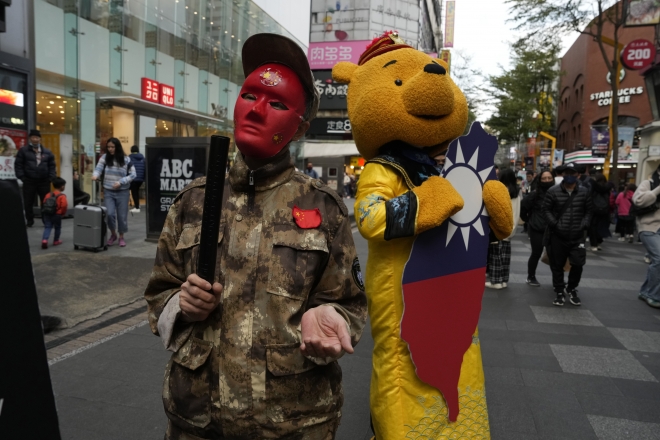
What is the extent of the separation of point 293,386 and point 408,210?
97 cm

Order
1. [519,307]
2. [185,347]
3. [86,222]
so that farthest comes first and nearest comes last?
1. [86,222]
2. [519,307]
3. [185,347]

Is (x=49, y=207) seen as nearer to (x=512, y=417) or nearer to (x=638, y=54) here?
(x=512, y=417)

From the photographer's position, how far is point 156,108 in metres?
16.6

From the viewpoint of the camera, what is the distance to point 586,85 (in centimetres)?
3706

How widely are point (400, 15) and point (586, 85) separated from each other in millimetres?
16693

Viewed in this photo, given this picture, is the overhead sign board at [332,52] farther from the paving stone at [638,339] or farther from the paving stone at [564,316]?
the paving stone at [638,339]

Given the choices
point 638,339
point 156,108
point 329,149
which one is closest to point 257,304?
point 638,339

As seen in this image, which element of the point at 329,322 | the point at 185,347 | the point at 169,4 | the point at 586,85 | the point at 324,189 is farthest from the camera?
the point at 586,85

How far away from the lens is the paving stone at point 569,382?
386 centimetres

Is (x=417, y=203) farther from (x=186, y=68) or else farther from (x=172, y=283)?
(x=186, y=68)

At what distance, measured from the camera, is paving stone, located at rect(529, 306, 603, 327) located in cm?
567

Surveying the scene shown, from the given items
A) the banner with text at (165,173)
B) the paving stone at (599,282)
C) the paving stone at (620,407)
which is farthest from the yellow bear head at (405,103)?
the banner with text at (165,173)

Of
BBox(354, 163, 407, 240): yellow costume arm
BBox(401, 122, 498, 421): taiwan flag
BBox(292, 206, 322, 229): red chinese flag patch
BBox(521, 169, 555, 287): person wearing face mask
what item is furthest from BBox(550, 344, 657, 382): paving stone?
BBox(292, 206, 322, 229): red chinese flag patch

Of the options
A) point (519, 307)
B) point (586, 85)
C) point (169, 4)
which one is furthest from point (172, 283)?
point (586, 85)
